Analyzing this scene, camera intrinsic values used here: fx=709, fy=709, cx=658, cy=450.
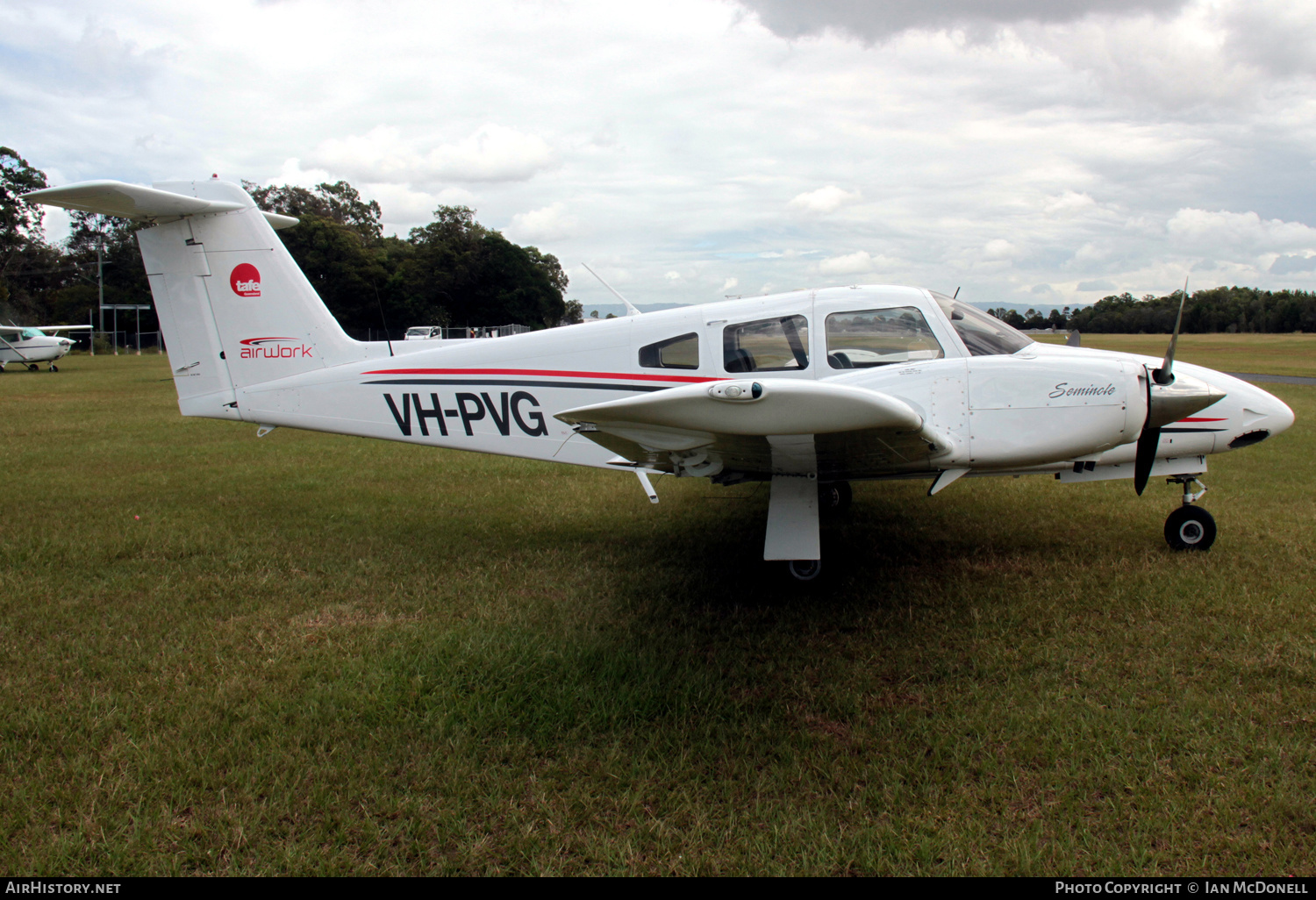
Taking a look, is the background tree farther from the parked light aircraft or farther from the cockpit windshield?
the cockpit windshield

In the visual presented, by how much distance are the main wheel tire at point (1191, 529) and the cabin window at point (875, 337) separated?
2.59 metres

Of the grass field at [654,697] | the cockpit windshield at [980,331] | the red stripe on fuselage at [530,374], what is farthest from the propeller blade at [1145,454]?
the red stripe on fuselage at [530,374]

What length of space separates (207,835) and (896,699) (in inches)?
121

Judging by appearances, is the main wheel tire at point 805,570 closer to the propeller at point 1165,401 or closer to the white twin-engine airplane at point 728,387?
the white twin-engine airplane at point 728,387

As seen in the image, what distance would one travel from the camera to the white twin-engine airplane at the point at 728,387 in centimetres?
376

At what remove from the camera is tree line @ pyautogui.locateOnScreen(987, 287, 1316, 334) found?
5031cm

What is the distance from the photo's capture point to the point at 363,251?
5459 centimetres

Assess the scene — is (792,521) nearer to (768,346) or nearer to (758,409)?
(768,346)

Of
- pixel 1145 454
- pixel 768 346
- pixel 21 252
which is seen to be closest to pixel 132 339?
pixel 21 252

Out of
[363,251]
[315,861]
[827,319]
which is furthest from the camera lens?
[363,251]

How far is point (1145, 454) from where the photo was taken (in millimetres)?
4801

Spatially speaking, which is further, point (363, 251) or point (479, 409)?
point (363, 251)
